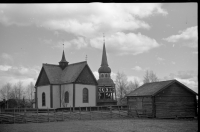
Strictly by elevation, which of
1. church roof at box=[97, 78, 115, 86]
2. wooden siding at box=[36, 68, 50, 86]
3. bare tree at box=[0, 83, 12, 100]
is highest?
wooden siding at box=[36, 68, 50, 86]

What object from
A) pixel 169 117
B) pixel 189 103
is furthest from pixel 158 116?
pixel 189 103

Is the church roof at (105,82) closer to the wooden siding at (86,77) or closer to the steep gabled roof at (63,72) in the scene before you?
the steep gabled roof at (63,72)

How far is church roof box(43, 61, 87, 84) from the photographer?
43.5 m

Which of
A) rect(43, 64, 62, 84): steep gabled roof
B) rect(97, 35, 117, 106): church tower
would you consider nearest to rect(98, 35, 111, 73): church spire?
rect(97, 35, 117, 106): church tower

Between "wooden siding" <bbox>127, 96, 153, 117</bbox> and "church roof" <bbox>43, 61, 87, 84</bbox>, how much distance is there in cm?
1316

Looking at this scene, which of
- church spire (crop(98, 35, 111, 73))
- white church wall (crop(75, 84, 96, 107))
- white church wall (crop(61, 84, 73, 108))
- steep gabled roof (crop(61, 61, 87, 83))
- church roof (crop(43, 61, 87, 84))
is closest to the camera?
white church wall (crop(75, 84, 96, 107))

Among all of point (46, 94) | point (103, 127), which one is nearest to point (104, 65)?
point (46, 94)

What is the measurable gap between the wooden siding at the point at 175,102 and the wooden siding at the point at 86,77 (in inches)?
656

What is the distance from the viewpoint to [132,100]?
33250 mm

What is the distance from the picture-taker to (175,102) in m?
30.4

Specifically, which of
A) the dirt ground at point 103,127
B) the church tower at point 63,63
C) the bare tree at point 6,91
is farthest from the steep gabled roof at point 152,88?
the bare tree at point 6,91

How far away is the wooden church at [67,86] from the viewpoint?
1672 inches

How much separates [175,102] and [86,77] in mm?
18189

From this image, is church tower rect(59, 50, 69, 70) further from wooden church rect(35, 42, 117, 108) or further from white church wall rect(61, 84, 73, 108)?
white church wall rect(61, 84, 73, 108)
